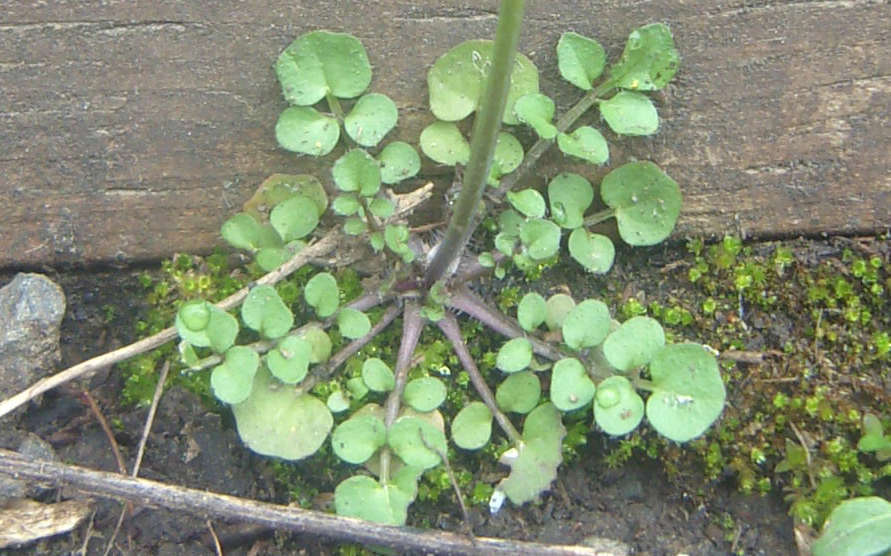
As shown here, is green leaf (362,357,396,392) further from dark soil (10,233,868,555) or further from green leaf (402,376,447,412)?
dark soil (10,233,868,555)

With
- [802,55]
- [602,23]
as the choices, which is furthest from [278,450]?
[802,55]

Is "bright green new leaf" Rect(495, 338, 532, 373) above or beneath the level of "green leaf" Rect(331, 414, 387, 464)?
above

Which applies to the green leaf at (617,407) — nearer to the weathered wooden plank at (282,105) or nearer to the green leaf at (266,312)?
the weathered wooden plank at (282,105)

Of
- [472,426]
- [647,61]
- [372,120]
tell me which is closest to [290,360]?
[472,426]

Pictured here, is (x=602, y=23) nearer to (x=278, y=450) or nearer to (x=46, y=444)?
(x=278, y=450)

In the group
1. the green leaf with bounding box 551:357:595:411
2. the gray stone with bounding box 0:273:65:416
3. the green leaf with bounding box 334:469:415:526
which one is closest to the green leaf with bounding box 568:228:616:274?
the green leaf with bounding box 551:357:595:411
